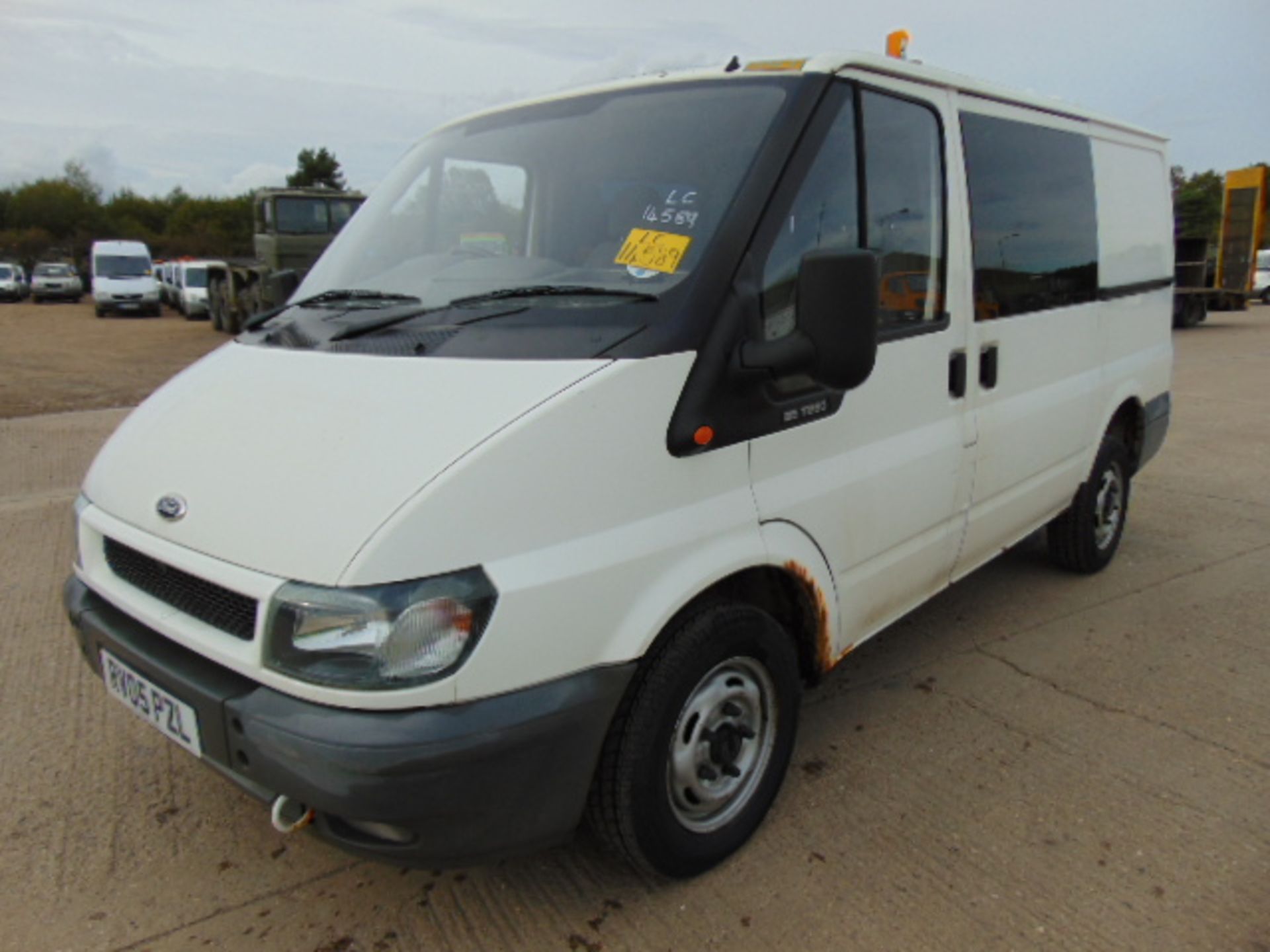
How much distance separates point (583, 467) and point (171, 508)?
1.01 m

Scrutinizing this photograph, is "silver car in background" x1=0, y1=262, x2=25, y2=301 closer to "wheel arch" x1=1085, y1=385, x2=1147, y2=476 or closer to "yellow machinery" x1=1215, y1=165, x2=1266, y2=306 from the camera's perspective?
"yellow machinery" x1=1215, y1=165, x2=1266, y2=306

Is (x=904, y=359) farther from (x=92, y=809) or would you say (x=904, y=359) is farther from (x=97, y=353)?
(x=97, y=353)

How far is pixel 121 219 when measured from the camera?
6869cm

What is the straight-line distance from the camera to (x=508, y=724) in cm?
194

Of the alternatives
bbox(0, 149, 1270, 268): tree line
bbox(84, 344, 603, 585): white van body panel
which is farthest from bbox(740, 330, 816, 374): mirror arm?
bbox(0, 149, 1270, 268): tree line

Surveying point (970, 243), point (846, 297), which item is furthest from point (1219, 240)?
point (846, 297)

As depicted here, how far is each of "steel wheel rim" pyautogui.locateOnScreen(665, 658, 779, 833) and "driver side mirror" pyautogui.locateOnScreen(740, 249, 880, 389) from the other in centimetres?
77

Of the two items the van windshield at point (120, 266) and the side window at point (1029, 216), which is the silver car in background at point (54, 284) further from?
the side window at point (1029, 216)

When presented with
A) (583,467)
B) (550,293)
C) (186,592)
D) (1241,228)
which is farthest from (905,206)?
(1241,228)

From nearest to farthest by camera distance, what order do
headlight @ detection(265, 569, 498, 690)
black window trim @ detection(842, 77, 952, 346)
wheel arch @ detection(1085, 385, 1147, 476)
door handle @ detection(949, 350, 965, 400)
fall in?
headlight @ detection(265, 569, 498, 690) < black window trim @ detection(842, 77, 952, 346) < door handle @ detection(949, 350, 965, 400) < wheel arch @ detection(1085, 385, 1147, 476)

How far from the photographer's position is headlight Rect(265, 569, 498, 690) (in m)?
1.87

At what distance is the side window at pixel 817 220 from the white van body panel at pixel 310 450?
57cm

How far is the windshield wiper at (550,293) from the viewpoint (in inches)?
91.5

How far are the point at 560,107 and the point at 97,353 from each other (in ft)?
52.5
